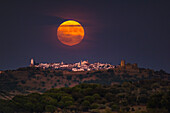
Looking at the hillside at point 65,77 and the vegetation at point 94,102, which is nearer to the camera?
the vegetation at point 94,102

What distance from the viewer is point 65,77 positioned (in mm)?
131250

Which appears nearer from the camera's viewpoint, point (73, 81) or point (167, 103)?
point (167, 103)

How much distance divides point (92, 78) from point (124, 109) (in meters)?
86.6

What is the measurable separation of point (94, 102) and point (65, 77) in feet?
271

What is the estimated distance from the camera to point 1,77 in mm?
116938

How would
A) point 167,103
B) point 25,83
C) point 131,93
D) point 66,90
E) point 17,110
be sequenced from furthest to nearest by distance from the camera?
point 25,83, point 66,90, point 131,93, point 17,110, point 167,103

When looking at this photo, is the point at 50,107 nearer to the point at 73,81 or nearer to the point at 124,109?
the point at 124,109

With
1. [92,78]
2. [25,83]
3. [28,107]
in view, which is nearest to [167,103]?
[28,107]

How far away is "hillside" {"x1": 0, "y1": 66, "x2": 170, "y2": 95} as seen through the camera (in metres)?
115

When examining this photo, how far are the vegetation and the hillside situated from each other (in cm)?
5730

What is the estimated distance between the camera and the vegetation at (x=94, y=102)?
41.1 meters

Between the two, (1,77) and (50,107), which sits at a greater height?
(1,77)

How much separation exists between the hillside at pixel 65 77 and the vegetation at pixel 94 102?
57302mm

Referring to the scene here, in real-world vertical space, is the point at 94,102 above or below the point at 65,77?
below
